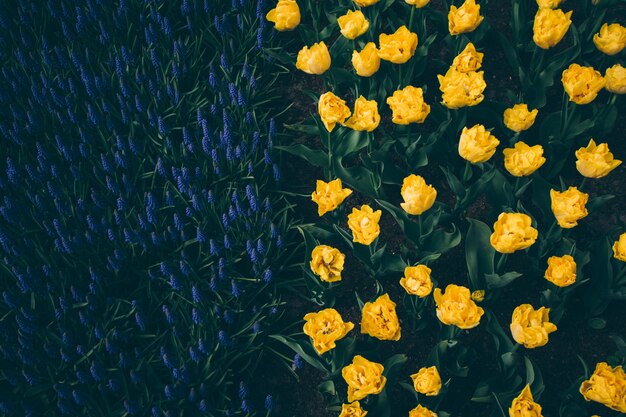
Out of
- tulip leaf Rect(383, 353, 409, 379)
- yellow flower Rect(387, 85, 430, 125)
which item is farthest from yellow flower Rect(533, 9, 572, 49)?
tulip leaf Rect(383, 353, 409, 379)

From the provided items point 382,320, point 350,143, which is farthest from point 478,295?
point 350,143

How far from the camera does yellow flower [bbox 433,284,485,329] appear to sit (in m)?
2.00

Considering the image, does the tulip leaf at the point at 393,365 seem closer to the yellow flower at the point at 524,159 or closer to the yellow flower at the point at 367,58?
the yellow flower at the point at 524,159

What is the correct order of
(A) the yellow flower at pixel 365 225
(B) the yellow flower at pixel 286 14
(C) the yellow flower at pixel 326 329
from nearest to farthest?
(C) the yellow flower at pixel 326 329
(A) the yellow flower at pixel 365 225
(B) the yellow flower at pixel 286 14

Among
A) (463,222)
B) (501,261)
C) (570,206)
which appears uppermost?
(570,206)

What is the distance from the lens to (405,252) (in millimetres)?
2506

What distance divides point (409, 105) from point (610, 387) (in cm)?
121

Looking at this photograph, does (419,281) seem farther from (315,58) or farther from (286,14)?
(286,14)

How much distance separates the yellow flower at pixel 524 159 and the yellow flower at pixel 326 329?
34.6 inches

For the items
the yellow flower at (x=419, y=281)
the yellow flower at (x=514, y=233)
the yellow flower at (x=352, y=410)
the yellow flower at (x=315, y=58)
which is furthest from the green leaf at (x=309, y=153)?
the yellow flower at (x=352, y=410)

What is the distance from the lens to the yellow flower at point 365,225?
7.11 ft

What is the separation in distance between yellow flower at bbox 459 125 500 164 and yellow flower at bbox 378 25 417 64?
1.55 ft

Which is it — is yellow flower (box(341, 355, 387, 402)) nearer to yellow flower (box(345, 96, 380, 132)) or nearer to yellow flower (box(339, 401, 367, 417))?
yellow flower (box(339, 401, 367, 417))

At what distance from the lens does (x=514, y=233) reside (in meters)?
2.08
